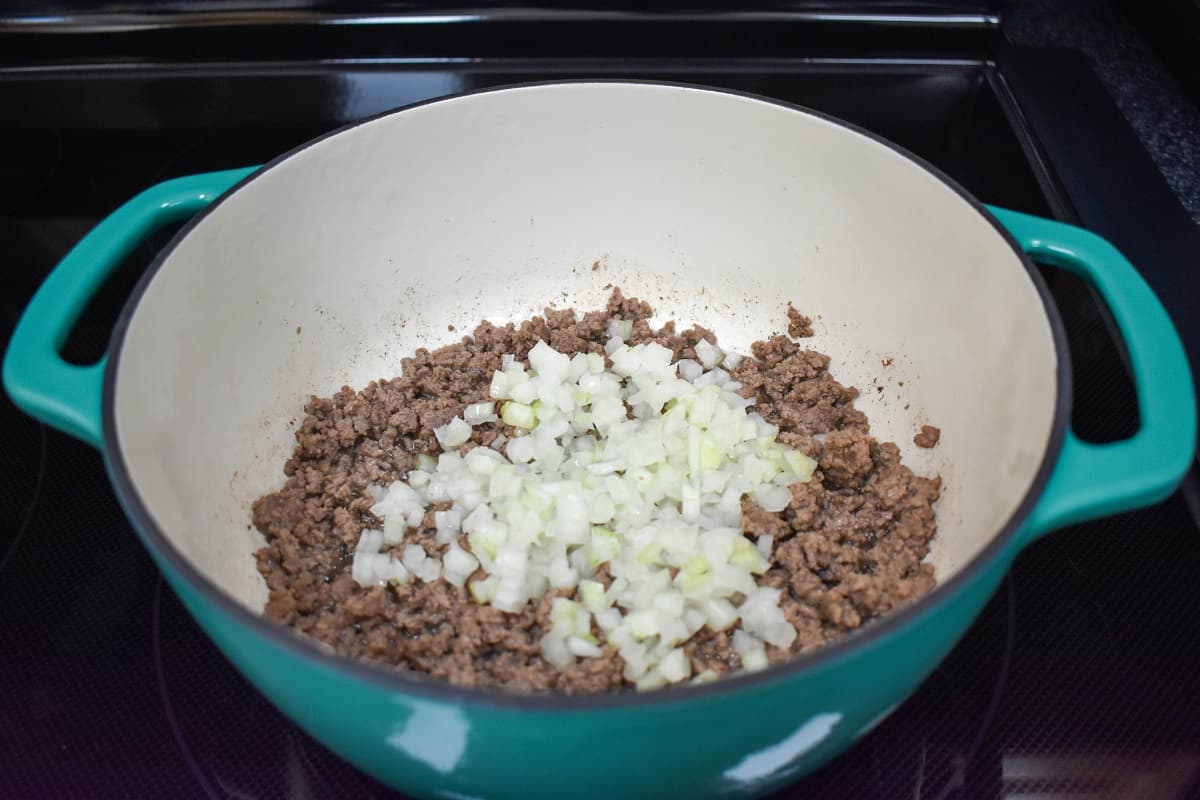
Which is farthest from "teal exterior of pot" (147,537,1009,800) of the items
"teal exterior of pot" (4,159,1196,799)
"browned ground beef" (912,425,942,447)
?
"browned ground beef" (912,425,942,447)

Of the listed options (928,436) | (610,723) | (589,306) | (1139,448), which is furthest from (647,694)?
(589,306)

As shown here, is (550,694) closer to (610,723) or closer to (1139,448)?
(610,723)

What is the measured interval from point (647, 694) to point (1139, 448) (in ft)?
1.34

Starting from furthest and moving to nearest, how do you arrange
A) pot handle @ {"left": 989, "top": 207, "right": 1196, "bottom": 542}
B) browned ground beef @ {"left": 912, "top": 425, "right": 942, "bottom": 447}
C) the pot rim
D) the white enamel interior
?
browned ground beef @ {"left": 912, "top": 425, "right": 942, "bottom": 447} → the white enamel interior → pot handle @ {"left": 989, "top": 207, "right": 1196, "bottom": 542} → the pot rim

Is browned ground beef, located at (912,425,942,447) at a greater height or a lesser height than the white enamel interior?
lesser

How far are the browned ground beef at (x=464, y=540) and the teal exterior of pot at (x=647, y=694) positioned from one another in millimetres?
171

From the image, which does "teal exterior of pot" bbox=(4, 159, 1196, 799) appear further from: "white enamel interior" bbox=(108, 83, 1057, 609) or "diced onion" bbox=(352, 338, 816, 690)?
"diced onion" bbox=(352, 338, 816, 690)

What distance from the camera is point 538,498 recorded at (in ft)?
3.20

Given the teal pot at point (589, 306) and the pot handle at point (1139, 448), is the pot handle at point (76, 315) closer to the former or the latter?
the teal pot at point (589, 306)

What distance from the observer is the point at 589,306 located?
48.5 inches

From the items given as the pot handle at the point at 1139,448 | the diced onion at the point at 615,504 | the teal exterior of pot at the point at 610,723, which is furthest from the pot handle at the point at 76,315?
the pot handle at the point at 1139,448

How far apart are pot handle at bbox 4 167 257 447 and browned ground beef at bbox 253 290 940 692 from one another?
0.84ft

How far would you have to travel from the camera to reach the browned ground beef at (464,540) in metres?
0.87

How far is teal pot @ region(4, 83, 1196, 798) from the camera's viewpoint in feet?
1.95
